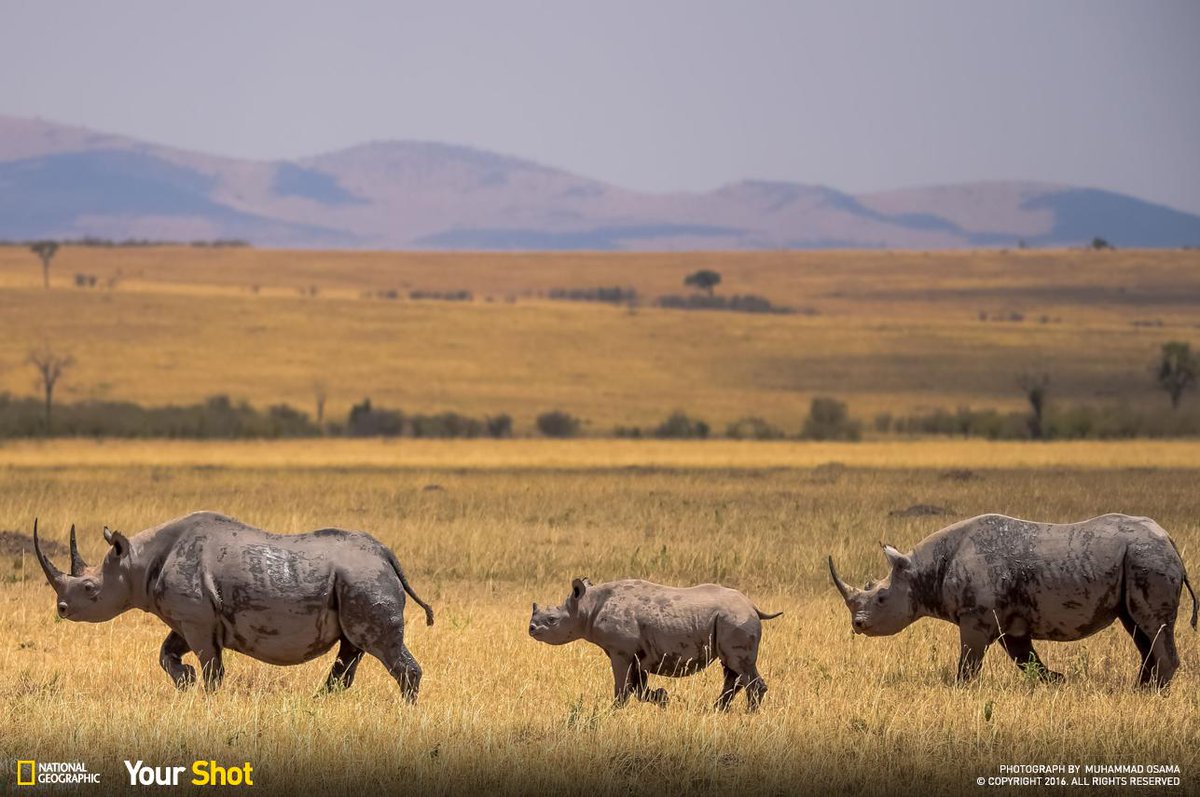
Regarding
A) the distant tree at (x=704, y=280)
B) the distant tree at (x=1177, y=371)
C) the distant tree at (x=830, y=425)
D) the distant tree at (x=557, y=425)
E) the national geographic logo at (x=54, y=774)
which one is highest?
the national geographic logo at (x=54, y=774)

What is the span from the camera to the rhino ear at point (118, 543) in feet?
38.1

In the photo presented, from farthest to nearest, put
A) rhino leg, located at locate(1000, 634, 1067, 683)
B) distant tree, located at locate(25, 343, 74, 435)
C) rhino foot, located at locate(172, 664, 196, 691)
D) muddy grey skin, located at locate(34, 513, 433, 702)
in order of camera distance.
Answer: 1. distant tree, located at locate(25, 343, 74, 435)
2. rhino leg, located at locate(1000, 634, 1067, 683)
3. rhino foot, located at locate(172, 664, 196, 691)
4. muddy grey skin, located at locate(34, 513, 433, 702)

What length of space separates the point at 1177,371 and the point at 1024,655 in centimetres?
6113

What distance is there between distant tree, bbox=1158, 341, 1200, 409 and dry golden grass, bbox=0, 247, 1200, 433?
1.48m

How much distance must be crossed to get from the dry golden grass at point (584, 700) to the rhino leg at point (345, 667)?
0.60 ft

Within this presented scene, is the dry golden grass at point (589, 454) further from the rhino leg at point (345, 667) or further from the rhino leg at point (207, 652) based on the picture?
the rhino leg at point (207, 652)

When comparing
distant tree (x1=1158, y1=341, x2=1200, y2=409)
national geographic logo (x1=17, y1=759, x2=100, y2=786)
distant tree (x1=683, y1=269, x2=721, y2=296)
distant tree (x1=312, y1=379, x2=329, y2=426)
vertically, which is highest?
national geographic logo (x1=17, y1=759, x2=100, y2=786)

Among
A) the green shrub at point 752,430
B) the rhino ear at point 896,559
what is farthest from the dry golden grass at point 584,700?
the green shrub at point 752,430

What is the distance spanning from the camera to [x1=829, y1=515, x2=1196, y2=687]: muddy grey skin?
40.2 feet

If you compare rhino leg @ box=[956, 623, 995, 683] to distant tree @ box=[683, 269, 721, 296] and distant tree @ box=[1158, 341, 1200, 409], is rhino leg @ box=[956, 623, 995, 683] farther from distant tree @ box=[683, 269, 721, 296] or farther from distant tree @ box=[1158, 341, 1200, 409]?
distant tree @ box=[683, 269, 721, 296]

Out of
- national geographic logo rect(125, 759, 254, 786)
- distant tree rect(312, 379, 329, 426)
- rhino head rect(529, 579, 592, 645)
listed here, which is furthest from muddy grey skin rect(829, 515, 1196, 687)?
distant tree rect(312, 379, 329, 426)

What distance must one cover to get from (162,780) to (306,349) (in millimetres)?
78896

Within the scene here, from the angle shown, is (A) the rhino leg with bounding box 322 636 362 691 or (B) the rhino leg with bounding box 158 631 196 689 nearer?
(B) the rhino leg with bounding box 158 631 196 689

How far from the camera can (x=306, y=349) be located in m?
87.6
